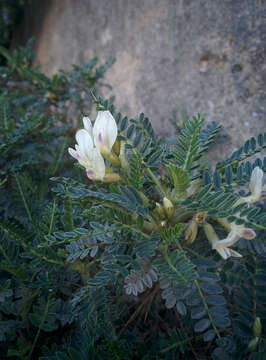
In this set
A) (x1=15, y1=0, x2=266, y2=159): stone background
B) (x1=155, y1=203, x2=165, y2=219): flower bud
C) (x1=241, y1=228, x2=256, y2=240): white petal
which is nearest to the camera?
(x1=241, y1=228, x2=256, y2=240): white petal

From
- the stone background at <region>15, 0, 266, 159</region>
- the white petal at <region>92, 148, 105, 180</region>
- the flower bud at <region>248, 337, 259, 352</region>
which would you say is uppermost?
the stone background at <region>15, 0, 266, 159</region>

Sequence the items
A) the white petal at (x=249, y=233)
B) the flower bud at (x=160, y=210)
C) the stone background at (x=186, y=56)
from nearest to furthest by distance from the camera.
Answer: the white petal at (x=249, y=233) < the flower bud at (x=160, y=210) < the stone background at (x=186, y=56)

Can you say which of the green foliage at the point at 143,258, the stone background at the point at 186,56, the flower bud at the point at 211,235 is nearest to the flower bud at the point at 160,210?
the green foliage at the point at 143,258

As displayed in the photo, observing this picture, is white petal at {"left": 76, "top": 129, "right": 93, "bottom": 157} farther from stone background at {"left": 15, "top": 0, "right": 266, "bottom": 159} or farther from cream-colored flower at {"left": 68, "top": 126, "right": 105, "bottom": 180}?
stone background at {"left": 15, "top": 0, "right": 266, "bottom": 159}

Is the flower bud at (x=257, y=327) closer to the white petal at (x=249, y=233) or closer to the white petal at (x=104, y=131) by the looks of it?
the white petal at (x=249, y=233)

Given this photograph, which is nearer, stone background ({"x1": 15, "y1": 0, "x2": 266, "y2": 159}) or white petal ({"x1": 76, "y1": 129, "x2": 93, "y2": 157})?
white petal ({"x1": 76, "y1": 129, "x2": 93, "y2": 157})

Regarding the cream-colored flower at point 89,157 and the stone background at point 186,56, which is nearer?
the cream-colored flower at point 89,157

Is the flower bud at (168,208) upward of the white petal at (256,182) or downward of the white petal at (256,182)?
downward

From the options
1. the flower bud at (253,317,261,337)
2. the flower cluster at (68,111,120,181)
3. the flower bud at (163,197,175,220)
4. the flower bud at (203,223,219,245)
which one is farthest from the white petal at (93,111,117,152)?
the flower bud at (253,317,261,337)

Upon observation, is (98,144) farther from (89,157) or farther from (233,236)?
(233,236)
